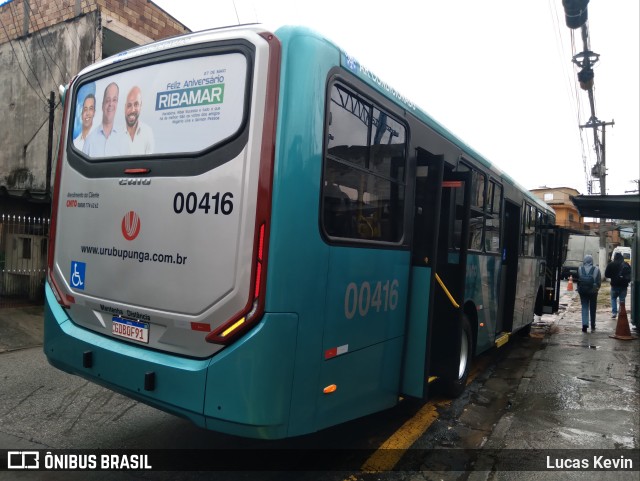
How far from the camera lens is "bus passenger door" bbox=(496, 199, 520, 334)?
7781 millimetres

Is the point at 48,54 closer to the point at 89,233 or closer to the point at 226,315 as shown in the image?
the point at 89,233

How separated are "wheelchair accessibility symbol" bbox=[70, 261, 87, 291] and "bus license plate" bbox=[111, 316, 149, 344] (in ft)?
1.64

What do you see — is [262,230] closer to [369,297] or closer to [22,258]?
[369,297]

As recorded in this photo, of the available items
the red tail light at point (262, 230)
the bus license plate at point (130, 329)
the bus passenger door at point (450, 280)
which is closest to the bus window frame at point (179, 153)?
the red tail light at point (262, 230)

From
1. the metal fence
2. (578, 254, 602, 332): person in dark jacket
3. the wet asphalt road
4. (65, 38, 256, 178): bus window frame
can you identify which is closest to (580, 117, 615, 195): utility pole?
(578, 254, 602, 332): person in dark jacket

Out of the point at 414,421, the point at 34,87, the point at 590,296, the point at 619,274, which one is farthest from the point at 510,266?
the point at 34,87

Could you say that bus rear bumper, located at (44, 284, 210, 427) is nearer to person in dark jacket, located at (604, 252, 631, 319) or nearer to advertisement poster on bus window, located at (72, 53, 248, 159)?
advertisement poster on bus window, located at (72, 53, 248, 159)

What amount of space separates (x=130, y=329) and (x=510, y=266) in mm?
6241

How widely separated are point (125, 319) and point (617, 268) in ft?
37.8

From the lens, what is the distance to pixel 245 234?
9.46ft

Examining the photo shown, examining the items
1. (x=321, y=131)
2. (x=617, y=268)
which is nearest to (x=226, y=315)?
(x=321, y=131)

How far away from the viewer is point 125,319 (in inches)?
135

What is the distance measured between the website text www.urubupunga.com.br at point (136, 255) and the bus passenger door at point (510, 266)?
5966 millimetres

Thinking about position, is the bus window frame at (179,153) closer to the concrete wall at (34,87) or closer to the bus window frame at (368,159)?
the bus window frame at (368,159)
